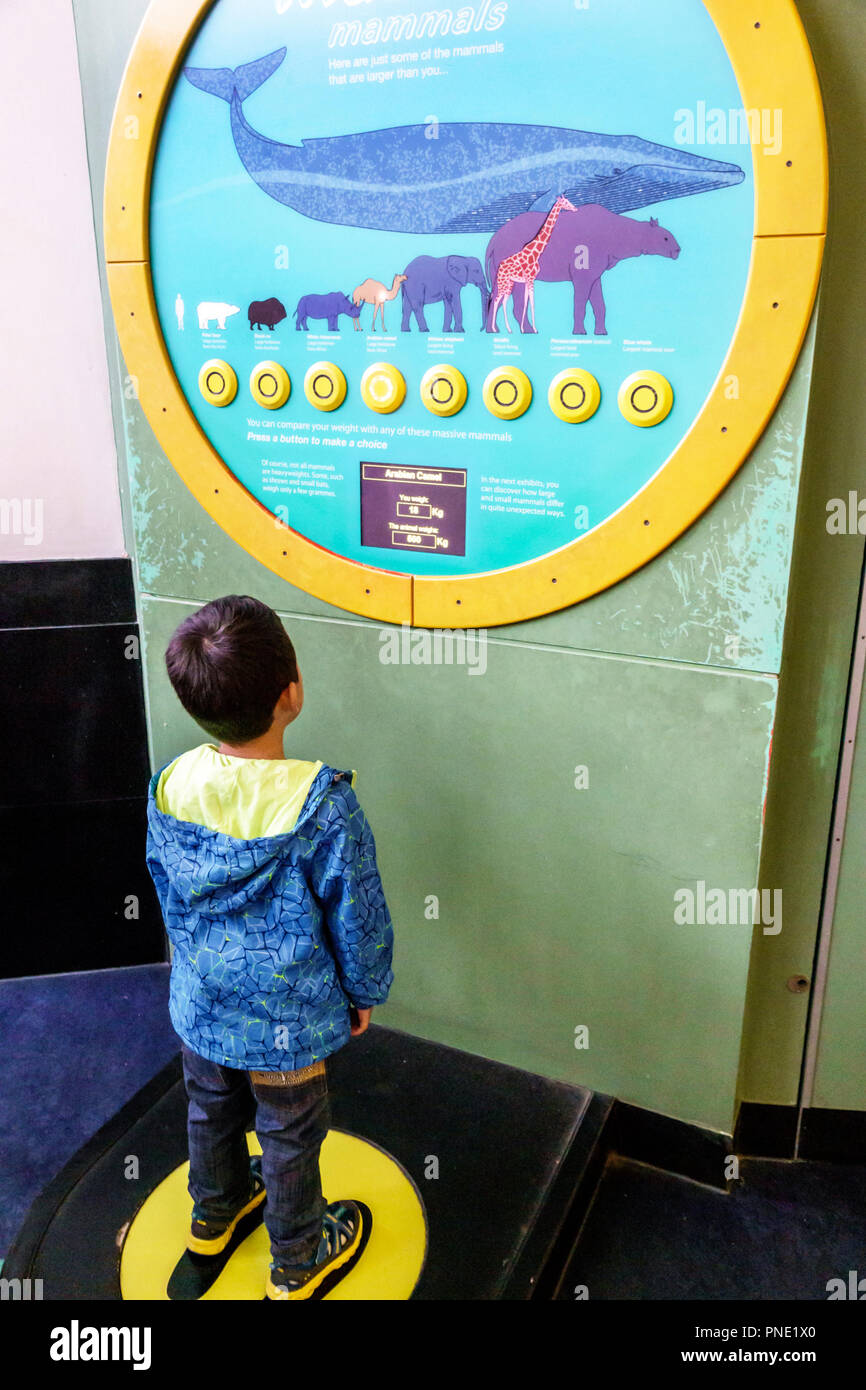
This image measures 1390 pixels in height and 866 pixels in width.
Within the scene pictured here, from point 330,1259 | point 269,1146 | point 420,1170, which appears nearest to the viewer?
point 269,1146

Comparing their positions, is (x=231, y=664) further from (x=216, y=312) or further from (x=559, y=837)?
(x=216, y=312)

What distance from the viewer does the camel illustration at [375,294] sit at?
1813 millimetres

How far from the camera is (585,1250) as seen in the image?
1886mm

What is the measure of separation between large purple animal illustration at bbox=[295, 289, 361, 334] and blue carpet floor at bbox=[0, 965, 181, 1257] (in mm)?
1686

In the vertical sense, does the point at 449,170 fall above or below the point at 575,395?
above

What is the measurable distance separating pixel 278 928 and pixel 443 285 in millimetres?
1126

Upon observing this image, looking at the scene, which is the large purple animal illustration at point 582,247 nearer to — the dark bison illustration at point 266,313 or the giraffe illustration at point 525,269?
the giraffe illustration at point 525,269

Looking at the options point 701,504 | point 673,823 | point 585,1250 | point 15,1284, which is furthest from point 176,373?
point 585,1250

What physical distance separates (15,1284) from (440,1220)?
735 millimetres

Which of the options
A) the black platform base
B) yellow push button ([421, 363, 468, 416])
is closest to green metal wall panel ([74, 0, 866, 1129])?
the black platform base

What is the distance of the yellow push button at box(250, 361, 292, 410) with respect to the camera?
197 centimetres

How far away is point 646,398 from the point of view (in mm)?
1644

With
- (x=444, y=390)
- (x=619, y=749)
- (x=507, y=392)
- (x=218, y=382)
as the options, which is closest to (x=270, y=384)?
(x=218, y=382)

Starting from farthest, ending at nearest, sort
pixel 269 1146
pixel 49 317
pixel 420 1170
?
1. pixel 49 317
2. pixel 420 1170
3. pixel 269 1146
